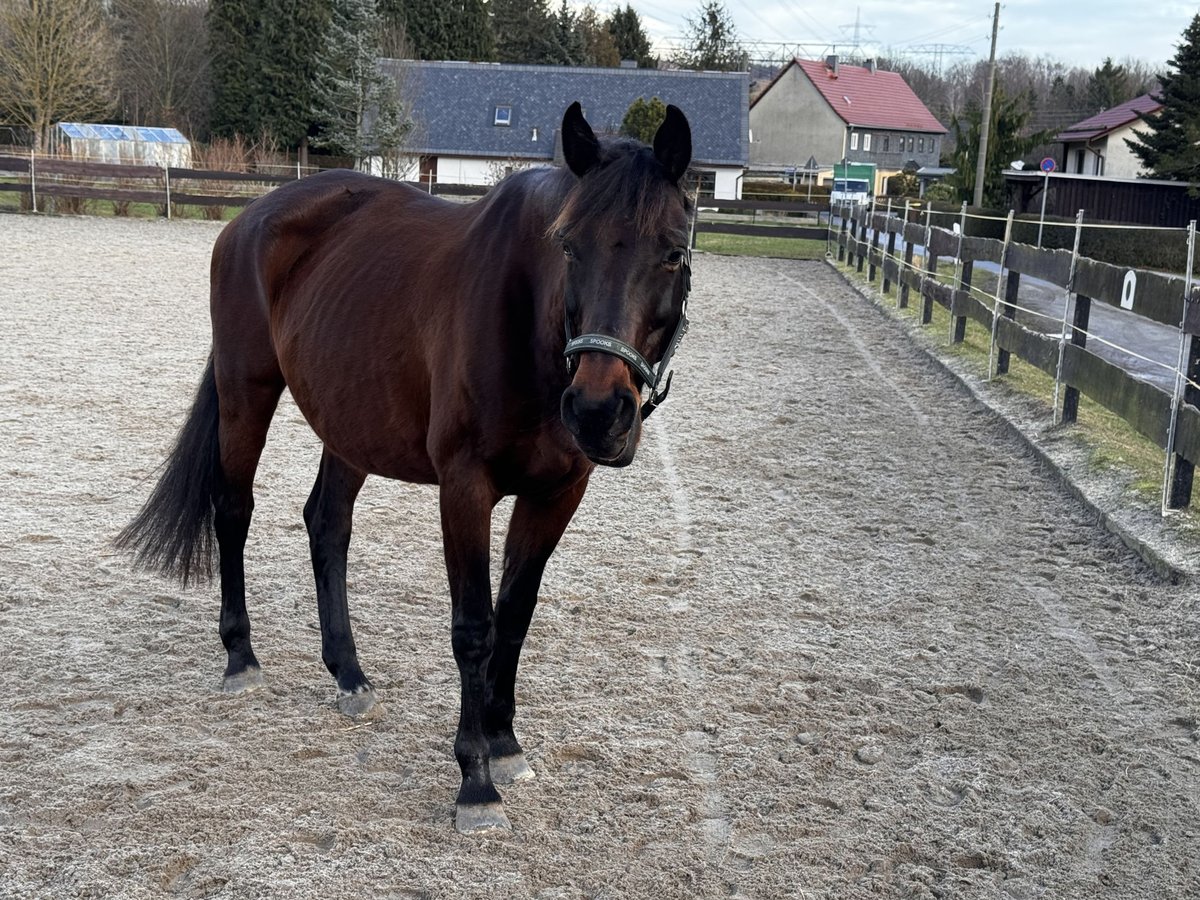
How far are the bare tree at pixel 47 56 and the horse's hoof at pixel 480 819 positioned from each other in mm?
32500

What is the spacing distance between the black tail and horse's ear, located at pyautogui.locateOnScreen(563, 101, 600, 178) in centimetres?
191

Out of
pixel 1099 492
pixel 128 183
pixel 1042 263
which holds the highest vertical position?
pixel 128 183

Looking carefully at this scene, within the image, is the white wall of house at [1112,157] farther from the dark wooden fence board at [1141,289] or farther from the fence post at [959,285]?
the dark wooden fence board at [1141,289]

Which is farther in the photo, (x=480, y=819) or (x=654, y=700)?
(x=654, y=700)

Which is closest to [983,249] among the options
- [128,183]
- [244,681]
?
[244,681]

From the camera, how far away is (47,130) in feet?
108

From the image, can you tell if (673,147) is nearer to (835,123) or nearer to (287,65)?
(287,65)

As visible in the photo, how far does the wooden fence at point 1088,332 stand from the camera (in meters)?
5.77

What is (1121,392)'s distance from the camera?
6.72 m

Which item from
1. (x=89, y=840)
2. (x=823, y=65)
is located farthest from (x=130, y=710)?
(x=823, y=65)

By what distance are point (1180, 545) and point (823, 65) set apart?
208 ft

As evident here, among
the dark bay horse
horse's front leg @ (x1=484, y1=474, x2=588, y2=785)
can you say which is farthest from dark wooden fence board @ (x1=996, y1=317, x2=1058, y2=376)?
horse's front leg @ (x1=484, y1=474, x2=588, y2=785)

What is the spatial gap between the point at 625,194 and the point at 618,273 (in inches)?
6.8

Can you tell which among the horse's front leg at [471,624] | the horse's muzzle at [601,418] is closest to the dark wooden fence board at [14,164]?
the horse's front leg at [471,624]
